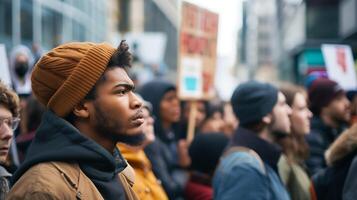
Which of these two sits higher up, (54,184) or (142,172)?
(54,184)

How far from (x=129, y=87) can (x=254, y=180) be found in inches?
55.0

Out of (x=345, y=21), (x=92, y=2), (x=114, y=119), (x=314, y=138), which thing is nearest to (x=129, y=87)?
(x=114, y=119)

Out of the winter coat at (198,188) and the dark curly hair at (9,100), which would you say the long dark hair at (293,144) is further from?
the dark curly hair at (9,100)

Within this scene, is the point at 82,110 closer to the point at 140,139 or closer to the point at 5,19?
the point at 140,139

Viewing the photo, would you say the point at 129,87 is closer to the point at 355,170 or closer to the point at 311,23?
the point at 355,170

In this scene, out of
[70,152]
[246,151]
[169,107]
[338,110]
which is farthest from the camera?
[169,107]

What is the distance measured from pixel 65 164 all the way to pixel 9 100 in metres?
1.04

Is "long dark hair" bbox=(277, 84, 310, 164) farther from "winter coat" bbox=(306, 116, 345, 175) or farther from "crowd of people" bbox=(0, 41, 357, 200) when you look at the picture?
"winter coat" bbox=(306, 116, 345, 175)

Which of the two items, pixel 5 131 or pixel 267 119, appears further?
pixel 267 119

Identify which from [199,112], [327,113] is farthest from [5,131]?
[199,112]

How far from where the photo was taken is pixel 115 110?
261 cm

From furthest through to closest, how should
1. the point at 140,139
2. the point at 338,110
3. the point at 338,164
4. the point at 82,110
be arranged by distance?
the point at 338,110 < the point at 140,139 < the point at 338,164 < the point at 82,110

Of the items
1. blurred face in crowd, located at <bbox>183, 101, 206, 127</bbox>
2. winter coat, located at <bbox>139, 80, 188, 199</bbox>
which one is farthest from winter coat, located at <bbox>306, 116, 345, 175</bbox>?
blurred face in crowd, located at <bbox>183, 101, 206, 127</bbox>

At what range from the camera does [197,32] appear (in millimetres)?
7156
